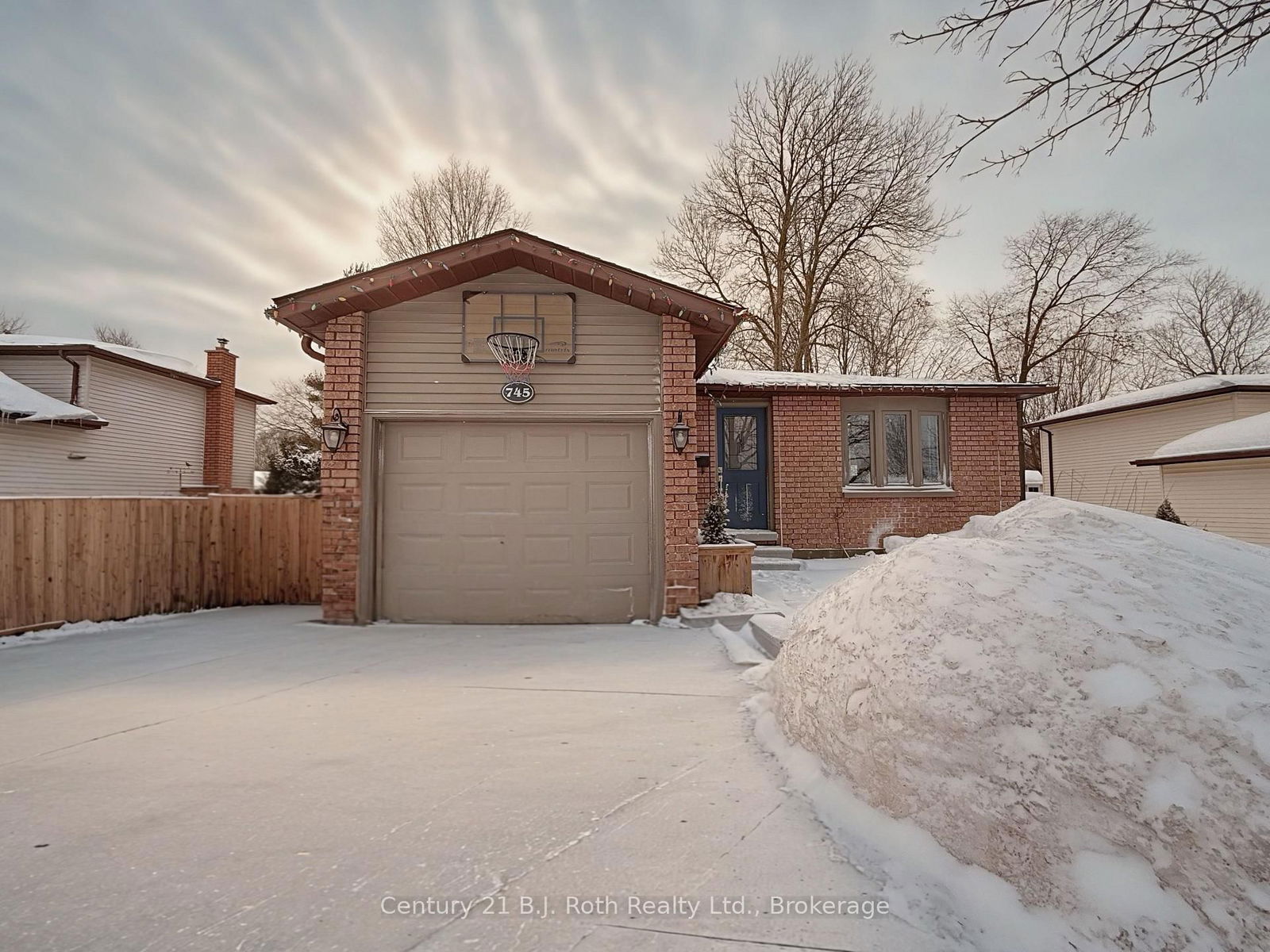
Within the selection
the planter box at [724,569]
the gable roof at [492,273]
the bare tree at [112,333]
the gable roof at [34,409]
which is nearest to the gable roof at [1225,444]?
the planter box at [724,569]

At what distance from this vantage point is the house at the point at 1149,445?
1095 centimetres

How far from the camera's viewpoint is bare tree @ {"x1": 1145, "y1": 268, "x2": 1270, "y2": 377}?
949 inches

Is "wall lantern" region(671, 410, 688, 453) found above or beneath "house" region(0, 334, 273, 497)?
beneath

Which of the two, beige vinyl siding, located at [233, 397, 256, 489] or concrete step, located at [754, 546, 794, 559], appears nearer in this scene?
concrete step, located at [754, 546, 794, 559]

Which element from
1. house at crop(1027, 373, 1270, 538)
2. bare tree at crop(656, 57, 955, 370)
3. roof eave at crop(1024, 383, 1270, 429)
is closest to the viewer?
house at crop(1027, 373, 1270, 538)

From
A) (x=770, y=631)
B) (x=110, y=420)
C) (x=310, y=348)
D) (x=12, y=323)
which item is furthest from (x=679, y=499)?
(x=12, y=323)

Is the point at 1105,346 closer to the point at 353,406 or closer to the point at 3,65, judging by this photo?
the point at 353,406

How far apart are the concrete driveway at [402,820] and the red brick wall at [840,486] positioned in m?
6.99

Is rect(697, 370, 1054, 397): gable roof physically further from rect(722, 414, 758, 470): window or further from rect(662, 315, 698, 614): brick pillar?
rect(662, 315, 698, 614): brick pillar

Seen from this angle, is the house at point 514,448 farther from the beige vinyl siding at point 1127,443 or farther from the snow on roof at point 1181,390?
the snow on roof at point 1181,390

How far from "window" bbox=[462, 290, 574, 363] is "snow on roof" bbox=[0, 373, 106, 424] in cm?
1197

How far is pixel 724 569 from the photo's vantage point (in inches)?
261

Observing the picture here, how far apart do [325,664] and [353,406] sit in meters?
2.81

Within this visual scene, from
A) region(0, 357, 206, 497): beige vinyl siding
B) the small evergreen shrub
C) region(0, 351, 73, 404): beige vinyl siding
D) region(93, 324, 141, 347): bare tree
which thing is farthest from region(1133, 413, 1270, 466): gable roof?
region(93, 324, 141, 347): bare tree
